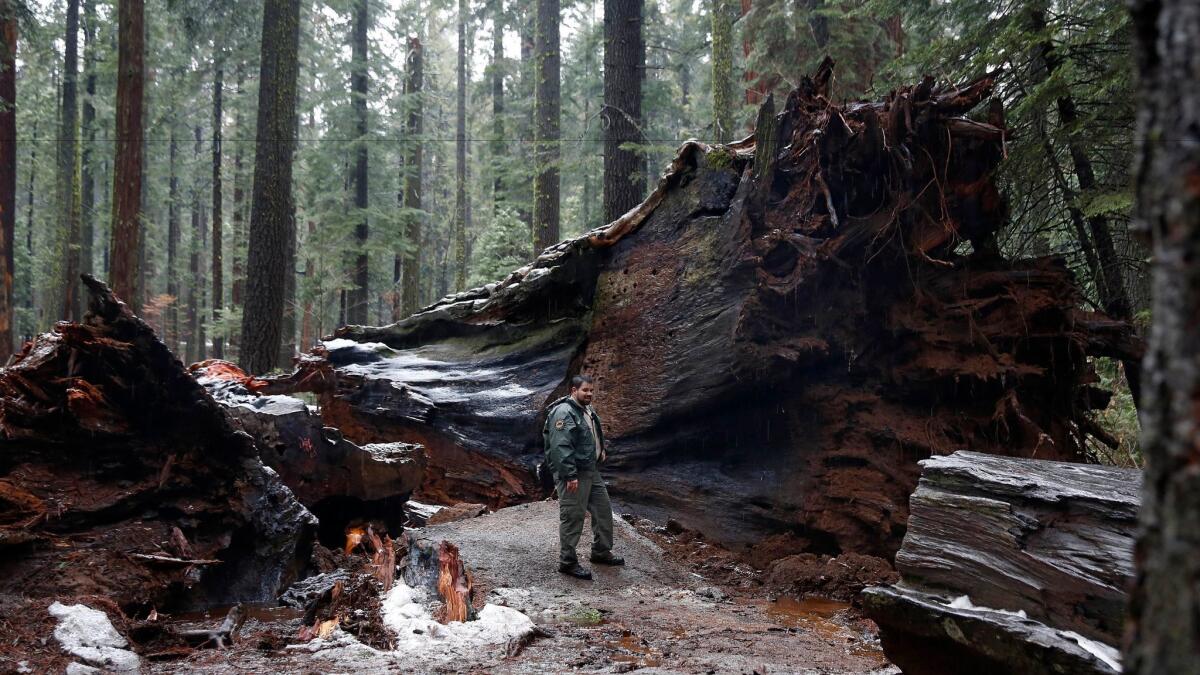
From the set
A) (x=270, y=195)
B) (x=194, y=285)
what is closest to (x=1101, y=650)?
(x=270, y=195)

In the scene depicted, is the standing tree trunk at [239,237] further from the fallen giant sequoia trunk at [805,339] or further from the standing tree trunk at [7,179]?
the fallen giant sequoia trunk at [805,339]

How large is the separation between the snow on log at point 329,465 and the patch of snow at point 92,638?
229 centimetres

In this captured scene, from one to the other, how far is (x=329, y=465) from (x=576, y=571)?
280 centimetres

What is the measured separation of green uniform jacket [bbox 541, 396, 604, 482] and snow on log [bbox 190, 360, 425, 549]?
1883mm

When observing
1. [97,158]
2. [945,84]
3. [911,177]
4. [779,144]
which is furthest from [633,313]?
[97,158]

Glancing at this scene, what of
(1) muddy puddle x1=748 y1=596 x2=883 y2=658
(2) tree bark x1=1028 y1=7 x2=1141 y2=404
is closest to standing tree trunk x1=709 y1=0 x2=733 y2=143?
(2) tree bark x1=1028 y1=7 x2=1141 y2=404

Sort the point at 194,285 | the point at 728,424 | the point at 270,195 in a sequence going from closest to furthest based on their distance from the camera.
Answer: the point at 728,424, the point at 270,195, the point at 194,285

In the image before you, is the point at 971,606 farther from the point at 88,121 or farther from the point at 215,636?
the point at 88,121

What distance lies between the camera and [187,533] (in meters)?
6.30

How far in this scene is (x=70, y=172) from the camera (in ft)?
98.8

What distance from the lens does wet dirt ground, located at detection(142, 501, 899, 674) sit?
4.75 meters

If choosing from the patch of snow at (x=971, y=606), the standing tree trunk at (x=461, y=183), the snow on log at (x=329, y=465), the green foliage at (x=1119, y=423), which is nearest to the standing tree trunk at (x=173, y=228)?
the standing tree trunk at (x=461, y=183)

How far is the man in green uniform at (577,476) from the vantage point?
7504 millimetres

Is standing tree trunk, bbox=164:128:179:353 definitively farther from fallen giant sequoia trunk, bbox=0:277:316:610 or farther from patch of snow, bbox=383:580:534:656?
patch of snow, bbox=383:580:534:656
